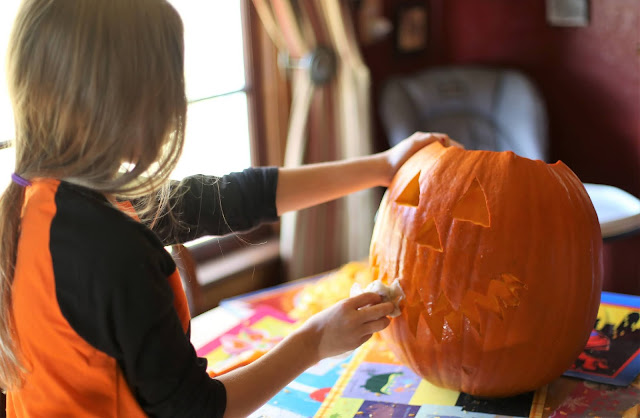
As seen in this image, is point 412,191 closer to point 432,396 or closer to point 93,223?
point 432,396

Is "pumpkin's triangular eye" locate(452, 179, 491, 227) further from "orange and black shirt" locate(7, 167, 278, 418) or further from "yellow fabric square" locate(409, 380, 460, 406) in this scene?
"orange and black shirt" locate(7, 167, 278, 418)

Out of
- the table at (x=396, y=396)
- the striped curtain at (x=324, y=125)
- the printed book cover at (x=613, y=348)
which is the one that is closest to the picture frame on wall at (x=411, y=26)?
the striped curtain at (x=324, y=125)

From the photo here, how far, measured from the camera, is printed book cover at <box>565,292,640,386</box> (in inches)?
42.4

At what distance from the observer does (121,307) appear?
0.74 m

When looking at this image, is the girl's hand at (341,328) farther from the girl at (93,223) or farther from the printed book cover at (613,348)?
the printed book cover at (613,348)

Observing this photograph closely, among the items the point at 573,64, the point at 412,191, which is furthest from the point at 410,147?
the point at 573,64

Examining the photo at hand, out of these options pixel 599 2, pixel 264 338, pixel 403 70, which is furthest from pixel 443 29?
pixel 264 338

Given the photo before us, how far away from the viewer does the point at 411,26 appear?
Answer: 10.0 feet

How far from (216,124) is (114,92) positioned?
5.68 ft

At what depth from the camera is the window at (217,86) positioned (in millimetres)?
2311

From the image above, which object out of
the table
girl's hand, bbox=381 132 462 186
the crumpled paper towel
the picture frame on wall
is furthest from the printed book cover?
the picture frame on wall

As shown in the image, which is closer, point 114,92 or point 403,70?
point 114,92

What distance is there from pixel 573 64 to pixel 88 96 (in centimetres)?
246

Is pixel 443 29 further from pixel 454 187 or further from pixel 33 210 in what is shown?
pixel 33 210
